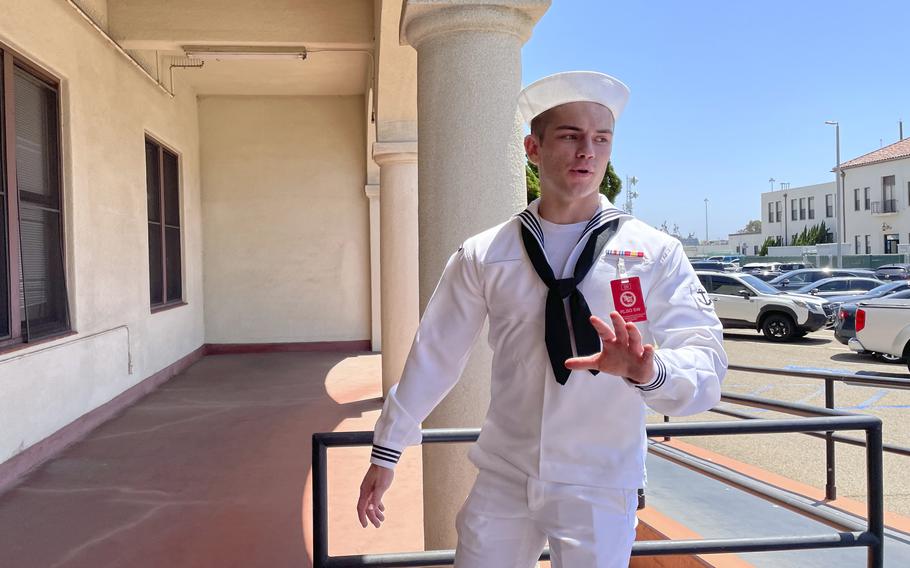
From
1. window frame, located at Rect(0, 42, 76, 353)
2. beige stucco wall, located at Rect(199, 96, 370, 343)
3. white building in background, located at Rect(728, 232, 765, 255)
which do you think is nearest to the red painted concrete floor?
window frame, located at Rect(0, 42, 76, 353)

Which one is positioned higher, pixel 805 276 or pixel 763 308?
pixel 805 276

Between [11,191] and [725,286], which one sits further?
[725,286]

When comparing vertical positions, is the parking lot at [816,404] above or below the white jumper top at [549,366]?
below

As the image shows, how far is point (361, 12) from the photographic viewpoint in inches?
352

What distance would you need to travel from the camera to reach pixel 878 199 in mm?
46031

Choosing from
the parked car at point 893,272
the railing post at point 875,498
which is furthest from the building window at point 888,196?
the railing post at point 875,498

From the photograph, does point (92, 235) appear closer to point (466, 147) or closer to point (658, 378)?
point (466, 147)

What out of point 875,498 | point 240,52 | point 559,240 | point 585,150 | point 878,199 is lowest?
point 875,498

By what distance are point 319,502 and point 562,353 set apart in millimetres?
899

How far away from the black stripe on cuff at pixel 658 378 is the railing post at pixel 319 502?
1008 mm

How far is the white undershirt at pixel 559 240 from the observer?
68.8 inches

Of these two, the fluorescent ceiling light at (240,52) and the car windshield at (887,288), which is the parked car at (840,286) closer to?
the car windshield at (887,288)

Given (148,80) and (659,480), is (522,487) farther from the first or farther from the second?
(148,80)

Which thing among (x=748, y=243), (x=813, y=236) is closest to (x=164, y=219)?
(x=813, y=236)
